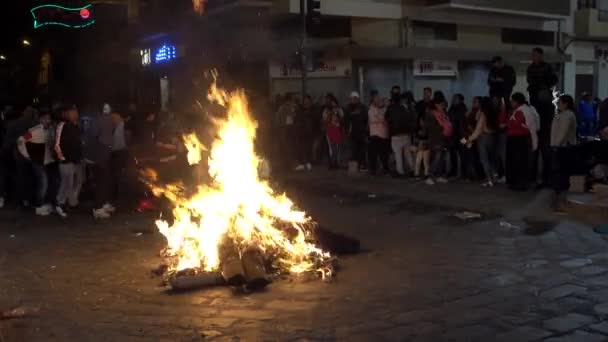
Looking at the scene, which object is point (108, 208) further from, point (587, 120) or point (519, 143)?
point (587, 120)

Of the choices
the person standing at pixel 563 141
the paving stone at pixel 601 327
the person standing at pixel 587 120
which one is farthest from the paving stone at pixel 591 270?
the person standing at pixel 587 120

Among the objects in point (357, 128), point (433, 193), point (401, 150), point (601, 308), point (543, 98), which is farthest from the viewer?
point (357, 128)

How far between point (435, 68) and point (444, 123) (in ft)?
28.8

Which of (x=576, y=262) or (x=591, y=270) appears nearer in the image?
(x=591, y=270)

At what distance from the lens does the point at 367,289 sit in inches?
264

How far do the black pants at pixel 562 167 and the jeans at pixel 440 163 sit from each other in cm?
234

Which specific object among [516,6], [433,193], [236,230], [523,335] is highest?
[516,6]

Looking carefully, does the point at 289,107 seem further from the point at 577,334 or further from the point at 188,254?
the point at 577,334

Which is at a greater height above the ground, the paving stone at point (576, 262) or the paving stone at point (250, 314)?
the paving stone at point (576, 262)

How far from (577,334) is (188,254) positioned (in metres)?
4.24

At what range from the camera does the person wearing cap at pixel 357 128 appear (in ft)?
51.1

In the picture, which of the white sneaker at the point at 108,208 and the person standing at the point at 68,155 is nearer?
the person standing at the point at 68,155

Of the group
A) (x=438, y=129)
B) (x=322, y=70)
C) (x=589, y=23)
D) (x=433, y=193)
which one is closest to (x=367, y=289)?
(x=433, y=193)

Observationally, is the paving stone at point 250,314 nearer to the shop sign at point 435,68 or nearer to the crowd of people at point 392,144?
the crowd of people at point 392,144
